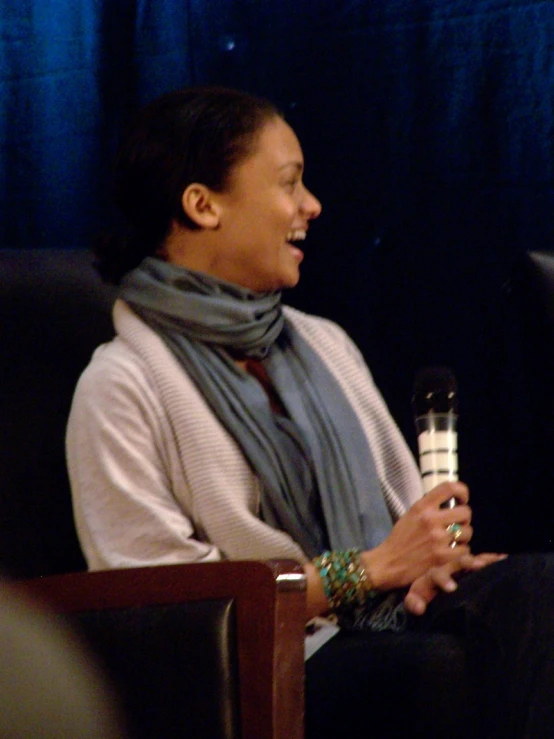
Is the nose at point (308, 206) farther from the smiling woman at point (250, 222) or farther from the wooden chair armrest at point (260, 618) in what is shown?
the wooden chair armrest at point (260, 618)

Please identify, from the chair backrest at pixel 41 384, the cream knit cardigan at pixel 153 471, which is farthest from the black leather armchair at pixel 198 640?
the chair backrest at pixel 41 384

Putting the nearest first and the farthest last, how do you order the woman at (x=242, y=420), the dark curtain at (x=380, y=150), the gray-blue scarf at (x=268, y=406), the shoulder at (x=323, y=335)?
the woman at (x=242, y=420)
the gray-blue scarf at (x=268, y=406)
the shoulder at (x=323, y=335)
the dark curtain at (x=380, y=150)

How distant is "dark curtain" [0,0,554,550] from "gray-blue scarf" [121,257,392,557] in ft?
1.07

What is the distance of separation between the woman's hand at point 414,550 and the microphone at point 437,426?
0.13ft

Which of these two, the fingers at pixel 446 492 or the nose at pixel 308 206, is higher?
the nose at pixel 308 206

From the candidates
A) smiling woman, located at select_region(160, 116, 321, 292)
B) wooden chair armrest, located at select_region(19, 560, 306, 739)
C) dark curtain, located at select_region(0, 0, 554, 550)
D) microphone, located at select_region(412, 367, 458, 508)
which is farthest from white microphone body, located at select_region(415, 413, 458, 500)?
dark curtain, located at select_region(0, 0, 554, 550)

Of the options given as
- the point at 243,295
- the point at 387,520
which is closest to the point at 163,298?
the point at 243,295

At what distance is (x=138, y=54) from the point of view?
187 cm

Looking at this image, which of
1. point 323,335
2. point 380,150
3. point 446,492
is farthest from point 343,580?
point 380,150

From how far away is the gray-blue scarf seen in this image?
1.42 meters

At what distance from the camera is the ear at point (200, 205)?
156cm

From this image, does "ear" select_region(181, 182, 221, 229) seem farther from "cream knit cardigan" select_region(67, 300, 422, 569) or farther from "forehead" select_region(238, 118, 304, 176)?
"cream knit cardigan" select_region(67, 300, 422, 569)

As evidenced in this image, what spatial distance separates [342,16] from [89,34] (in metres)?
0.39

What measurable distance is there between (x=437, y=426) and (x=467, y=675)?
0.81 feet
